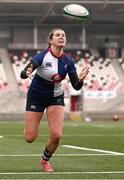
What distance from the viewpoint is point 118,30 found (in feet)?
193

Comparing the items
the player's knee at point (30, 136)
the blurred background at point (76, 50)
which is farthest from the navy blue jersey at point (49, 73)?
the blurred background at point (76, 50)

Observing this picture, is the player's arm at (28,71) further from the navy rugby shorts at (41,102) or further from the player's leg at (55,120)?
the player's leg at (55,120)

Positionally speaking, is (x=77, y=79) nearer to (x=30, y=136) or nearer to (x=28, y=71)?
(x=28, y=71)

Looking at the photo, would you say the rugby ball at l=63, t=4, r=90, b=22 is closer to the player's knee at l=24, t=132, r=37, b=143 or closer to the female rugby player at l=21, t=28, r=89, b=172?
the female rugby player at l=21, t=28, r=89, b=172

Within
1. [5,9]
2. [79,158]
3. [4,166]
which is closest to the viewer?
[4,166]

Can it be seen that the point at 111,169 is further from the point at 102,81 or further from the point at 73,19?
the point at 102,81

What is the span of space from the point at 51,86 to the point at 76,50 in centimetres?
4547

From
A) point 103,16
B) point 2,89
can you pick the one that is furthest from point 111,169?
point 103,16

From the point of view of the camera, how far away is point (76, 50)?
5562 centimetres

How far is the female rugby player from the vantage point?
10.2 meters

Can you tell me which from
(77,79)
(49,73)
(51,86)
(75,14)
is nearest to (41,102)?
(51,86)

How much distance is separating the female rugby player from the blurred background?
105ft

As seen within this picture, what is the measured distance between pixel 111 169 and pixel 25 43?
4716cm

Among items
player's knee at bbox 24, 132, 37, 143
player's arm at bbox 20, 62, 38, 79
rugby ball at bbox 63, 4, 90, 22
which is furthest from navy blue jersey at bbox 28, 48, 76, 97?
rugby ball at bbox 63, 4, 90, 22
